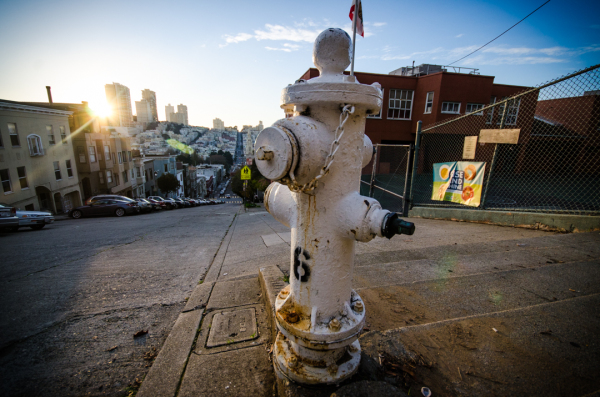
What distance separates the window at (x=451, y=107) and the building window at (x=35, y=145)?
3113cm

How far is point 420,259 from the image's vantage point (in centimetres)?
373

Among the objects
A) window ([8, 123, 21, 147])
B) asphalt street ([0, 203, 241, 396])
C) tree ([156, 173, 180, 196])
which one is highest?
window ([8, 123, 21, 147])

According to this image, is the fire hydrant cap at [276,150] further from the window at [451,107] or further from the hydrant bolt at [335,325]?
the window at [451,107]

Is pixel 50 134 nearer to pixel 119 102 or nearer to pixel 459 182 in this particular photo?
pixel 459 182

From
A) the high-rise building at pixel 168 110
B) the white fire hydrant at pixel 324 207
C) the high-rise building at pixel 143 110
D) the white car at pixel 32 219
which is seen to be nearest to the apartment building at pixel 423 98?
the white car at pixel 32 219

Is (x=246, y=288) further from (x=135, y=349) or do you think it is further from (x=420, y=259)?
(x=420, y=259)

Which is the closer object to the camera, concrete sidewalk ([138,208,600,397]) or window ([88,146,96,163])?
concrete sidewalk ([138,208,600,397])

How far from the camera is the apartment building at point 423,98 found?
20.2 metres

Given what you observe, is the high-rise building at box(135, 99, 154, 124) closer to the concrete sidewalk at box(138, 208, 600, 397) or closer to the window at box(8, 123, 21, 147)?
the window at box(8, 123, 21, 147)

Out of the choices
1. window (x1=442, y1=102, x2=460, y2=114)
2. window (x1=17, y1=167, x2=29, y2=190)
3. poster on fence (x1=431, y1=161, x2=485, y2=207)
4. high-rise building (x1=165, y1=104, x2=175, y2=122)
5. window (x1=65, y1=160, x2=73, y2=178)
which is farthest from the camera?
high-rise building (x1=165, y1=104, x2=175, y2=122)

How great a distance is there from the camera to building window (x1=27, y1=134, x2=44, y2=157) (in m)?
18.8

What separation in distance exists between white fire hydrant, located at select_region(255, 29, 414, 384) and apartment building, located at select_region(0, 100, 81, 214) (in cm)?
2347

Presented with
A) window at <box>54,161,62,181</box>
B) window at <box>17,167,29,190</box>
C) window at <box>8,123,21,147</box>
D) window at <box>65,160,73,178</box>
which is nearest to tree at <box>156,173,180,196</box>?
window at <box>65,160,73,178</box>

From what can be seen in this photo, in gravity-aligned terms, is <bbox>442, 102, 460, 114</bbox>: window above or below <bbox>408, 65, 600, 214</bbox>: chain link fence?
above
